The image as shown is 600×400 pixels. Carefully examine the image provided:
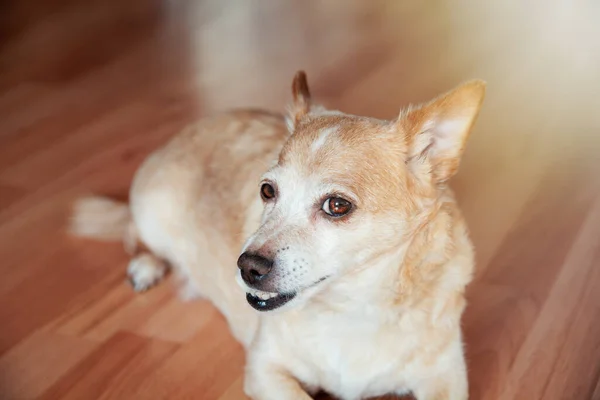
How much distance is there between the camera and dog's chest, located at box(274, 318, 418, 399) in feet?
5.67

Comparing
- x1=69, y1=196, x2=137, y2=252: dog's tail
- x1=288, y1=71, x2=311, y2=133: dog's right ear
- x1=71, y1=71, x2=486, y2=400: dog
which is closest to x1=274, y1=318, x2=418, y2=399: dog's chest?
x1=71, y1=71, x2=486, y2=400: dog

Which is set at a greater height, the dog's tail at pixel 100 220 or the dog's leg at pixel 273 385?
the dog's leg at pixel 273 385

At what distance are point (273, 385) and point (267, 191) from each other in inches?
18.5

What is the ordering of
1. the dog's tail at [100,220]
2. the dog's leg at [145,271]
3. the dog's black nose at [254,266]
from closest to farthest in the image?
the dog's black nose at [254,266] < the dog's leg at [145,271] < the dog's tail at [100,220]

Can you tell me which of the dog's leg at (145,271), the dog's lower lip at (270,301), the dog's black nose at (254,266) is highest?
the dog's black nose at (254,266)

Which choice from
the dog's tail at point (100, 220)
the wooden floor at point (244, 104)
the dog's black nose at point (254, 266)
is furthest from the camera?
the dog's tail at point (100, 220)

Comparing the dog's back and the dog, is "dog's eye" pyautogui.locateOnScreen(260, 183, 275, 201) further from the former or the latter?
the dog's back

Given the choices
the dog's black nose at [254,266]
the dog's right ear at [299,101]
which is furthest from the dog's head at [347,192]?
the dog's right ear at [299,101]

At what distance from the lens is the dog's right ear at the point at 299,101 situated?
5.98 ft

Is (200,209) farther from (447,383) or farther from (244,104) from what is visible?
(244,104)

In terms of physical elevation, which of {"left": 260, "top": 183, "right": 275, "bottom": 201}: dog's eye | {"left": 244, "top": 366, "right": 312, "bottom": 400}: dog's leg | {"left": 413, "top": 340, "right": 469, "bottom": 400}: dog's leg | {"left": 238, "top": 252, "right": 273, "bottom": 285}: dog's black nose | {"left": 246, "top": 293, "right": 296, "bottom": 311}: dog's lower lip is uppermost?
{"left": 260, "top": 183, "right": 275, "bottom": 201}: dog's eye

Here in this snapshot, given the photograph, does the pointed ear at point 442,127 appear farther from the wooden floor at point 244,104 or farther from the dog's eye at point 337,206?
the wooden floor at point 244,104

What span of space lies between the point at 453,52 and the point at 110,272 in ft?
7.36

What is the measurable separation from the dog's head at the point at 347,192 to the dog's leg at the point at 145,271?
2.65 ft
